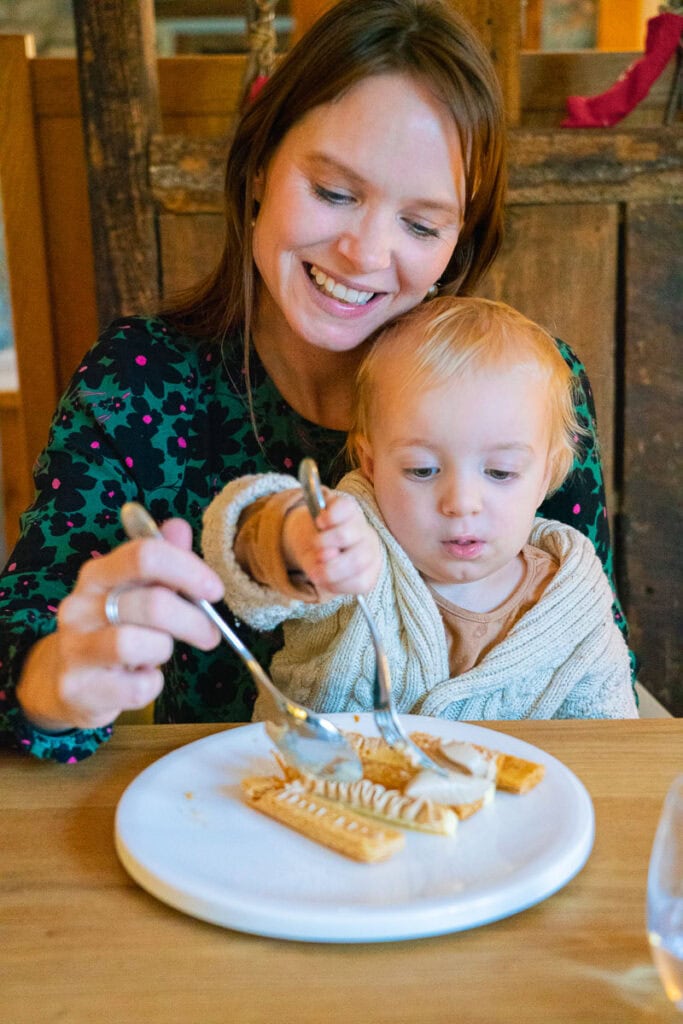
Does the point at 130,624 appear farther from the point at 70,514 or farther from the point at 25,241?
the point at 25,241

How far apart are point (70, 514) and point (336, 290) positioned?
18.6 inches

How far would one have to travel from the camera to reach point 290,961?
681 millimetres

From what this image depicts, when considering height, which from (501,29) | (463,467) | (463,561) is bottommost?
(463,561)

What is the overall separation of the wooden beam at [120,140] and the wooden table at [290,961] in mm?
1797

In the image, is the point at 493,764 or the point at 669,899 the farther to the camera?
the point at 493,764

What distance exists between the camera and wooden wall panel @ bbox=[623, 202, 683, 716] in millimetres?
2467

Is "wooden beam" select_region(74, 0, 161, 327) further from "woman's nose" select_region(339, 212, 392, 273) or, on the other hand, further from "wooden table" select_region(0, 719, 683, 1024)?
"wooden table" select_region(0, 719, 683, 1024)

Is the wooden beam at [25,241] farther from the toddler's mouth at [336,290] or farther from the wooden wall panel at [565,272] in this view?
the toddler's mouth at [336,290]

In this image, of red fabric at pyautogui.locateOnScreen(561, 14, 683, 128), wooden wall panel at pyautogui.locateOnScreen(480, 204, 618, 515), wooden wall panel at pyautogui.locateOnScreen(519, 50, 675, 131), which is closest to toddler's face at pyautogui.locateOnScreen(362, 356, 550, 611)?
wooden wall panel at pyautogui.locateOnScreen(480, 204, 618, 515)

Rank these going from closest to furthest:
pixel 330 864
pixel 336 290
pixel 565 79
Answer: pixel 330 864 → pixel 336 290 → pixel 565 79

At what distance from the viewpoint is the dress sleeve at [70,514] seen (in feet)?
3.30

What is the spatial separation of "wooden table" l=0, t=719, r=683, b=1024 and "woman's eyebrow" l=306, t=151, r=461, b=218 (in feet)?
2.81

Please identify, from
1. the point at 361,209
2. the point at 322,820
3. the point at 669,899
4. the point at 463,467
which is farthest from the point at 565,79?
the point at 669,899

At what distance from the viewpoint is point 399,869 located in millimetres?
760
